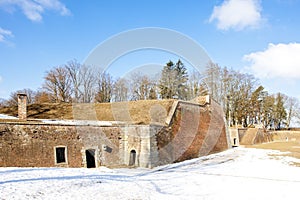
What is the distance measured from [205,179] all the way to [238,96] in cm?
3193

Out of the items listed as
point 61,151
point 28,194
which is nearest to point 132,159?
point 61,151

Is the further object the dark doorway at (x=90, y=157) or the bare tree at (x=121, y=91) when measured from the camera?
the bare tree at (x=121, y=91)

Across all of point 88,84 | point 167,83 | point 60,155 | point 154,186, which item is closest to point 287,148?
point 167,83

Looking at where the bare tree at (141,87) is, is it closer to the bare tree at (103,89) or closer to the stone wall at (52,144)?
the bare tree at (103,89)

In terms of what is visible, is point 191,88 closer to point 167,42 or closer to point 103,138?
point 167,42

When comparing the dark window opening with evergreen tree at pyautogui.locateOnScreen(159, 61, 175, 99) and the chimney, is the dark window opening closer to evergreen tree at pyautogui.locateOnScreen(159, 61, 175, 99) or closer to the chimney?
the chimney

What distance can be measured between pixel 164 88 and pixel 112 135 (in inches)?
877

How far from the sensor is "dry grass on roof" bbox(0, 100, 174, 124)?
65.1 feet

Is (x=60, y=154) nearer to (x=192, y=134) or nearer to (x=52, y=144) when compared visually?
(x=52, y=144)

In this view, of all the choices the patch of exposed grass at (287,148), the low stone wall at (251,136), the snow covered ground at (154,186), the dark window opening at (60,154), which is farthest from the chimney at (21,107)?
the low stone wall at (251,136)

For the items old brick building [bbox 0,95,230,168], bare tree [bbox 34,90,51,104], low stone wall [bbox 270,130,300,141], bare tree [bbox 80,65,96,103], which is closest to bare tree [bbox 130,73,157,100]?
bare tree [bbox 80,65,96,103]

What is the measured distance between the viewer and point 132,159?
661 inches

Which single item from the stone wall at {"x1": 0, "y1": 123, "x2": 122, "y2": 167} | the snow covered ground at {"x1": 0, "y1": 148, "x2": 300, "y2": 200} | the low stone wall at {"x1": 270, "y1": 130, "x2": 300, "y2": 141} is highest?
the stone wall at {"x1": 0, "y1": 123, "x2": 122, "y2": 167}

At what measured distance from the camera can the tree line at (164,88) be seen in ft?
119
